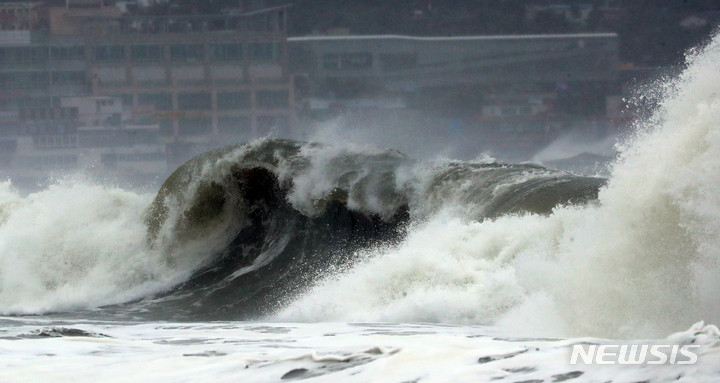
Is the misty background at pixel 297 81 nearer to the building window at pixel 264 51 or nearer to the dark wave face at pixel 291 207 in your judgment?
the building window at pixel 264 51

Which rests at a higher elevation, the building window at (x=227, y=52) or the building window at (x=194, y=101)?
the building window at (x=227, y=52)

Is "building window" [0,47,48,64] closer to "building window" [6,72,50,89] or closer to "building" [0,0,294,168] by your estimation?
"building" [0,0,294,168]

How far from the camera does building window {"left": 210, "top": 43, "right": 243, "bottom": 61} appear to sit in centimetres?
5312

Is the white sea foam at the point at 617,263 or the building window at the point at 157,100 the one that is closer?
the white sea foam at the point at 617,263

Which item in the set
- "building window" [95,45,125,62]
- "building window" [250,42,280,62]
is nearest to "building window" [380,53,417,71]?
"building window" [250,42,280,62]

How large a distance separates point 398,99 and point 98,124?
49.7 feet

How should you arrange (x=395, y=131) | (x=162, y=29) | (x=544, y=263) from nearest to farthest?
(x=544, y=263), (x=395, y=131), (x=162, y=29)

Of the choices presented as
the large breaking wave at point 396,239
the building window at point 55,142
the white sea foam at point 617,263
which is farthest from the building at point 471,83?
the white sea foam at point 617,263

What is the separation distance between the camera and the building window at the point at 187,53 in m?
53.3

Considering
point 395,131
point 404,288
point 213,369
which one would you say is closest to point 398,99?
point 395,131

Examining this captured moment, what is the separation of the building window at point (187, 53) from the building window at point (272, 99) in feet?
13.6

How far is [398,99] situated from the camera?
51594mm

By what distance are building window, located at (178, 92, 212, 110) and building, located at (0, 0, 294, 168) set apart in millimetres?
51

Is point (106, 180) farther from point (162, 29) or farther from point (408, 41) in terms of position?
point (408, 41)
